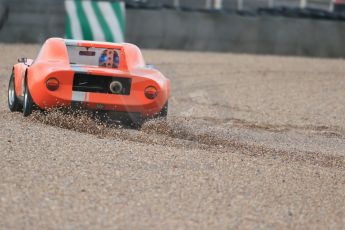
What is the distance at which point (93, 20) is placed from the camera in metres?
20.2

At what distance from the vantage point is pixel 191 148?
9156 mm

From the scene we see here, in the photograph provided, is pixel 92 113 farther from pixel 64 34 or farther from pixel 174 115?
pixel 64 34

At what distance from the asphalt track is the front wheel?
9 cm

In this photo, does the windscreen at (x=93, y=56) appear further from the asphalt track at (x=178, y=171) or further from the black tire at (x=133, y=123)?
the asphalt track at (x=178, y=171)

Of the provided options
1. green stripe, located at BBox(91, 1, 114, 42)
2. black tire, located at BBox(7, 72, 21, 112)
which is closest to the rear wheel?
black tire, located at BBox(7, 72, 21, 112)

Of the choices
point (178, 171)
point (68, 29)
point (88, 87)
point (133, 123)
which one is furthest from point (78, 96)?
point (68, 29)

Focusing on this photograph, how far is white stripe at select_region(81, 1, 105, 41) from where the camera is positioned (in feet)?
66.0

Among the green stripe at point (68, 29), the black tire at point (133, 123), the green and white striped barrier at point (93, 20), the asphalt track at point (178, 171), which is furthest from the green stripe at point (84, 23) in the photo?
the black tire at point (133, 123)

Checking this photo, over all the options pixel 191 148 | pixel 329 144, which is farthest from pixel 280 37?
pixel 191 148

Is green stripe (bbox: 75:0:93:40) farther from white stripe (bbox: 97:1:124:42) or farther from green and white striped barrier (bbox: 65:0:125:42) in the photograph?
white stripe (bbox: 97:1:124:42)

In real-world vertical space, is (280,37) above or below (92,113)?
below

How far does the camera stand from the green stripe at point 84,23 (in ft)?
66.0

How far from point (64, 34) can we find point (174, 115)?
8461mm

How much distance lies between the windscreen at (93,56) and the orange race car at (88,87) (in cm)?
8
